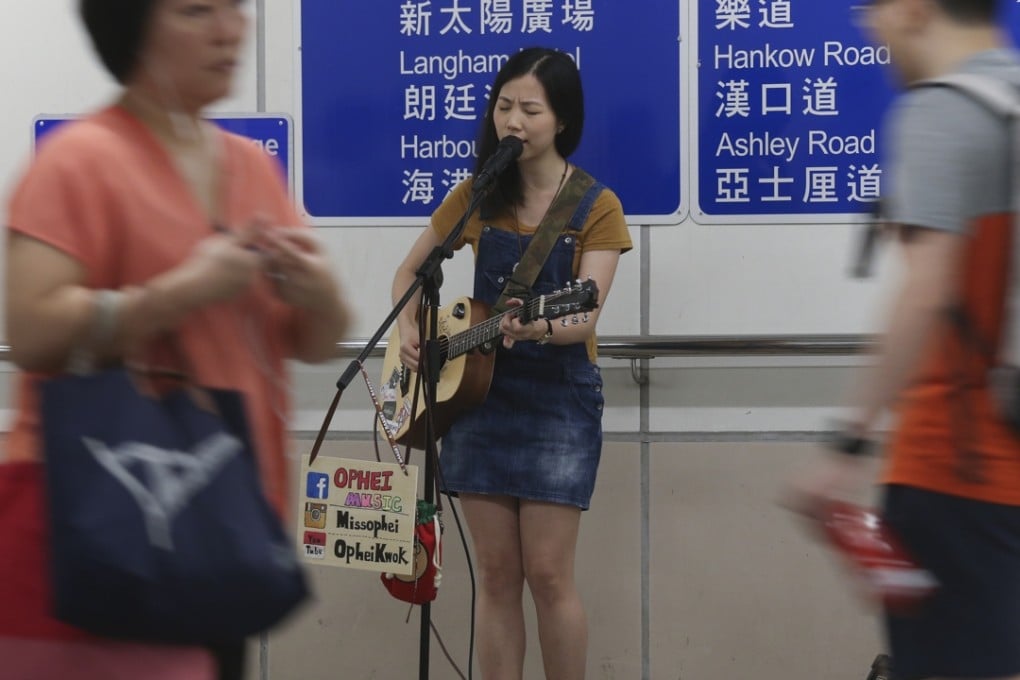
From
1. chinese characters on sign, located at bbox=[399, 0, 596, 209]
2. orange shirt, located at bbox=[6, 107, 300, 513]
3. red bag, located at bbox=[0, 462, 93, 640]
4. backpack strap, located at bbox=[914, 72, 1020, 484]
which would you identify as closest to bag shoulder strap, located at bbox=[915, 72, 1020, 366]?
backpack strap, located at bbox=[914, 72, 1020, 484]

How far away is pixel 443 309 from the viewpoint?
3.57m

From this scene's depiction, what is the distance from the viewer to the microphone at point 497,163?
327 cm

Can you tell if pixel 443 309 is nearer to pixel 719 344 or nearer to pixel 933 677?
pixel 719 344

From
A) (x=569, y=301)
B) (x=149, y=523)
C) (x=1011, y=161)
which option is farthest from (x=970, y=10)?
(x=569, y=301)

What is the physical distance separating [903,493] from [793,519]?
222 cm

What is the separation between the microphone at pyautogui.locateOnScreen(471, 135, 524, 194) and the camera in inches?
129

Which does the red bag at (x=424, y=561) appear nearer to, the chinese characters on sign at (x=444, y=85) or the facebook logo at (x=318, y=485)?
the facebook logo at (x=318, y=485)

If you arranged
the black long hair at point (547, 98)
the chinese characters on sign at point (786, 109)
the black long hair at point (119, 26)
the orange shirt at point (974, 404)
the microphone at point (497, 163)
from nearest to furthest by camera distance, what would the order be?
the black long hair at point (119, 26) < the orange shirt at point (974, 404) < the microphone at point (497, 163) < the black long hair at point (547, 98) < the chinese characters on sign at point (786, 109)

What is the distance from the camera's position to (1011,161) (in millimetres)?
1576

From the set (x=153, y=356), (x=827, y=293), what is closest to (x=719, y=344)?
(x=827, y=293)

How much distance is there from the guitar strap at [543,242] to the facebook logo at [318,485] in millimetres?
600

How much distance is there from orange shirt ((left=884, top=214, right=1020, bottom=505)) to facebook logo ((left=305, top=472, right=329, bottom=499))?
193 cm

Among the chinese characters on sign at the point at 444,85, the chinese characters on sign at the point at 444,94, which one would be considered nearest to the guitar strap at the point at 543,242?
the chinese characters on sign at the point at 444,94

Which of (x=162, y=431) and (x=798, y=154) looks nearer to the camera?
(x=162, y=431)
